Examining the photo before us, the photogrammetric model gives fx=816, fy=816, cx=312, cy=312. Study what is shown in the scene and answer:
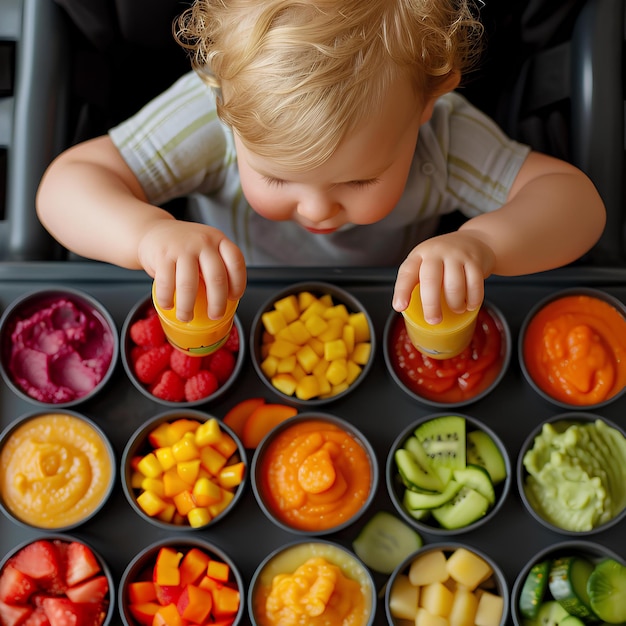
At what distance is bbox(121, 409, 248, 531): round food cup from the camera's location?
120 cm

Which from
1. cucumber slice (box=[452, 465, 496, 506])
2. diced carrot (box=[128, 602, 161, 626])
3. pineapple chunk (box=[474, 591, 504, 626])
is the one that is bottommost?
diced carrot (box=[128, 602, 161, 626])

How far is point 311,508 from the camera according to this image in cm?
123

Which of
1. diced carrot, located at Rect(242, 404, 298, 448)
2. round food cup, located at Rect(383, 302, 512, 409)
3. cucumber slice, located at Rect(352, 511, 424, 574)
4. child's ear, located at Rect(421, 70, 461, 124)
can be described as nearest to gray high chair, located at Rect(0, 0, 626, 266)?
round food cup, located at Rect(383, 302, 512, 409)

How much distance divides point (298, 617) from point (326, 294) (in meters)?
0.50

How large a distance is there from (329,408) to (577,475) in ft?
1.27

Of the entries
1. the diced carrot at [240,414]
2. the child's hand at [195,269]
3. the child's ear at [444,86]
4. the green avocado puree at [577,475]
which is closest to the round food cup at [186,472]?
the diced carrot at [240,414]

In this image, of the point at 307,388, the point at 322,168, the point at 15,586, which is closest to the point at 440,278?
the point at 322,168

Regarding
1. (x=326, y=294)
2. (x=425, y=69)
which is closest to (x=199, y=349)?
(x=326, y=294)

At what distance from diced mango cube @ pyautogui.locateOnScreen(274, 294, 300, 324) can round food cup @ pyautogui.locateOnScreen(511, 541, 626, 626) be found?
51 cm

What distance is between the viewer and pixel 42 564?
118cm

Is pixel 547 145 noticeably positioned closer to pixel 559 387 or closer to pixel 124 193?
pixel 559 387

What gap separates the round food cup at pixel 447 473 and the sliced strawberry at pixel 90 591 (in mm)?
438

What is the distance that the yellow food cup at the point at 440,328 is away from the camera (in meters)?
1.13

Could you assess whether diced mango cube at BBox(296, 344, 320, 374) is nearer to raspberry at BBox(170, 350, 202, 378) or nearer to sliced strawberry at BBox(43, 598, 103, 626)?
raspberry at BBox(170, 350, 202, 378)
